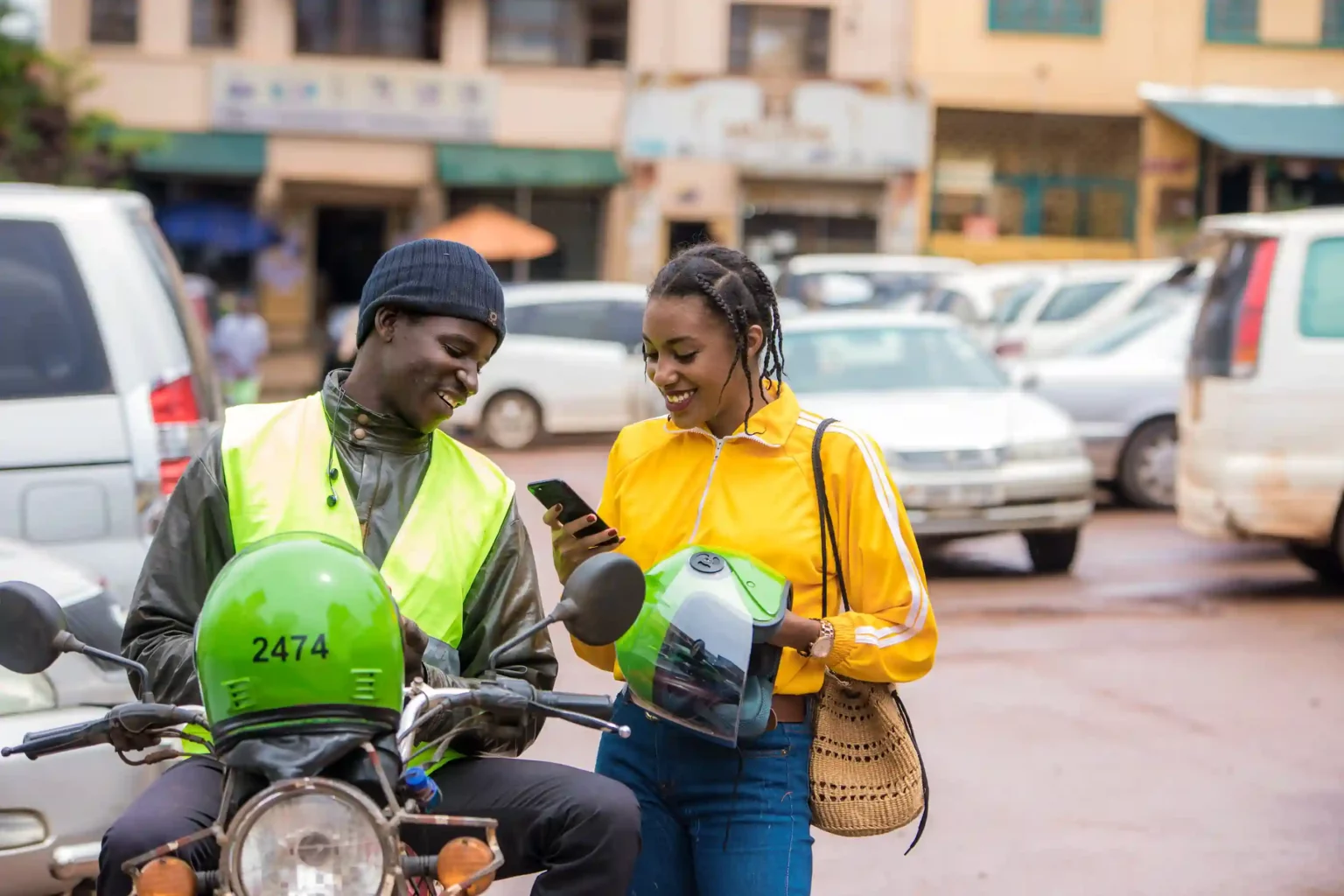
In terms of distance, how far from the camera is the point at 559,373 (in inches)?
854

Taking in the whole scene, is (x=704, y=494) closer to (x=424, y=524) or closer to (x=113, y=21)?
(x=424, y=524)

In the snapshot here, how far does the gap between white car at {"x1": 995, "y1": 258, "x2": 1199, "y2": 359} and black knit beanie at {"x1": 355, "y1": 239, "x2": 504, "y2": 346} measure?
15.1 meters

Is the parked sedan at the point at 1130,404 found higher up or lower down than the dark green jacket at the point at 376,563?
lower down

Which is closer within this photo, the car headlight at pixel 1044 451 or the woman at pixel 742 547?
the woman at pixel 742 547

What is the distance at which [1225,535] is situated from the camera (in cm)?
1062

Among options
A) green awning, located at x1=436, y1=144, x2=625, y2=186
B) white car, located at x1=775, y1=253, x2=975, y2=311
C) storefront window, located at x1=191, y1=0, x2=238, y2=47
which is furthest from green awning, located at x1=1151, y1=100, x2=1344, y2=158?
storefront window, located at x1=191, y1=0, x2=238, y2=47

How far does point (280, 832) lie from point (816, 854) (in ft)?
12.8

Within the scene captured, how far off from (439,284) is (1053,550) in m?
9.13

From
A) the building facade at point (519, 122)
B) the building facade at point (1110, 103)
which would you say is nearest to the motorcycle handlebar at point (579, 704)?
the building facade at point (519, 122)

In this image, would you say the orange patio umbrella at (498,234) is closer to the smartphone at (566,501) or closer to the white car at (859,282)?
the white car at (859,282)

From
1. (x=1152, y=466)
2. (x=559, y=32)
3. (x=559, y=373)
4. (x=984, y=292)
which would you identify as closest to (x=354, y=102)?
(x=559, y=32)

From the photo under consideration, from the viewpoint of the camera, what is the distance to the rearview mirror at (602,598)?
2627 millimetres

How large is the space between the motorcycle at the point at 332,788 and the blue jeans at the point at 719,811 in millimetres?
562

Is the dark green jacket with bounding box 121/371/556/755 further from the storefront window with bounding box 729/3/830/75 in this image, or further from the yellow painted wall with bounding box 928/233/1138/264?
the storefront window with bounding box 729/3/830/75
